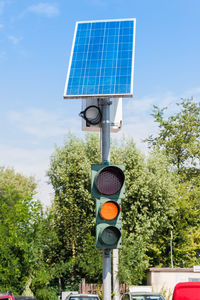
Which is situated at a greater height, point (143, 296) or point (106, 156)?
point (106, 156)

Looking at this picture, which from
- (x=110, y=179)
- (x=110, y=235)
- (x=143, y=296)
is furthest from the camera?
(x=143, y=296)

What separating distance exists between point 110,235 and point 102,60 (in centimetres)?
555

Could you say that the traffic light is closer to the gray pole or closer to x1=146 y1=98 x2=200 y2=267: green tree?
the gray pole

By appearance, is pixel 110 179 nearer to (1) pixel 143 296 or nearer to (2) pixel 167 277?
(1) pixel 143 296

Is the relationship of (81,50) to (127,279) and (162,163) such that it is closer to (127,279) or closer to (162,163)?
(127,279)

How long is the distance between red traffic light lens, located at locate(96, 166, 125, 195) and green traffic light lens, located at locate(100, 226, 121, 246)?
0.53 meters

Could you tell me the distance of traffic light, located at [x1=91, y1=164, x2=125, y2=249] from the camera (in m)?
5.97

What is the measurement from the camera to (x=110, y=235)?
5988mm

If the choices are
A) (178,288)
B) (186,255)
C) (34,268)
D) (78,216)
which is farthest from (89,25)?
(186,255)

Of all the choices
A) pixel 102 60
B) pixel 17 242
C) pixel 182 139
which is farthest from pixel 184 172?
pixel 102 60

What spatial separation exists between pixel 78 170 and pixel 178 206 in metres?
9.89

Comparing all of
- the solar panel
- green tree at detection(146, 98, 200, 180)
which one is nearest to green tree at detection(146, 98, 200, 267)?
green tree at detection(146, 98, 200, 180)

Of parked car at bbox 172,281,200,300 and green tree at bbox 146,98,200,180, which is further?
green tree at bbox 146,98,200,180

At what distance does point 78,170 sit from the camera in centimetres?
3719
